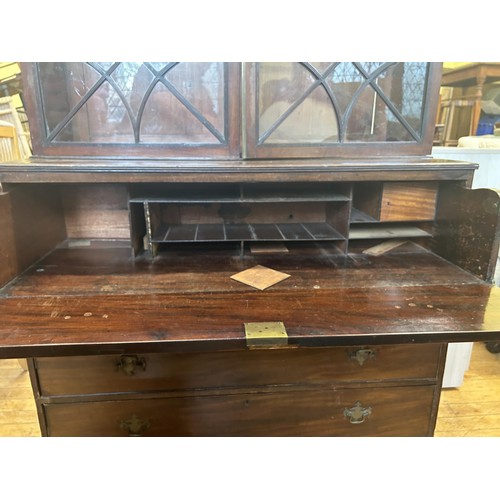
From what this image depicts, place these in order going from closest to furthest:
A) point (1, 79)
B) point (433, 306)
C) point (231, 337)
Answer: point (231, 337) → point (433, 306) → point (1, 79)

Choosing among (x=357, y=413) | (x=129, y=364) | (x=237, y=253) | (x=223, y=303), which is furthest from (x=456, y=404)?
(x=129, y=364)

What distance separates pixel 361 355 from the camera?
0.87 meters

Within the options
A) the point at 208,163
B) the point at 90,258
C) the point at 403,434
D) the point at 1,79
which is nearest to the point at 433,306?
the point at 403,434

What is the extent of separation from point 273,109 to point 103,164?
1.68 feet

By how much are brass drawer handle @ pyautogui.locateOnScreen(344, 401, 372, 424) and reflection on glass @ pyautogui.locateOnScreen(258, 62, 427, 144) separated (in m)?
0.76

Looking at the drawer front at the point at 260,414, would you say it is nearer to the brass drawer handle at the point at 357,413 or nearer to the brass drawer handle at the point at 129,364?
the brass drawer handle at the point at 357,413

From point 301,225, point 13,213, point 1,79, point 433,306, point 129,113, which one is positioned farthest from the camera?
point 1,79

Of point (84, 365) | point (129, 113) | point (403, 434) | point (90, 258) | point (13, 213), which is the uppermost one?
point (129, 113)

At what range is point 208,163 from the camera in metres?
1.02

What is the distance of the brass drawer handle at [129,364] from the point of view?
0.83m

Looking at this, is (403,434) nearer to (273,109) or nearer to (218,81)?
(273,109)

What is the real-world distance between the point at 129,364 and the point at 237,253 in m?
0.48

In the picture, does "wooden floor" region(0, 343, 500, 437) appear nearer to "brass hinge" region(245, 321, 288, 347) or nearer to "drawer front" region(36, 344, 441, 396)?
"drawer front" region(36, 344, 441, 396)

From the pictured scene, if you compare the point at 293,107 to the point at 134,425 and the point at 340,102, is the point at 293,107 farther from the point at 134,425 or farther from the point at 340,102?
the point at 134,425
